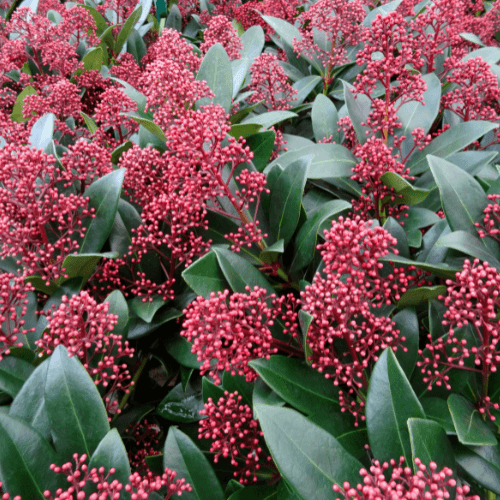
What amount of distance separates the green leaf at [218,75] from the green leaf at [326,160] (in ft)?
1.76

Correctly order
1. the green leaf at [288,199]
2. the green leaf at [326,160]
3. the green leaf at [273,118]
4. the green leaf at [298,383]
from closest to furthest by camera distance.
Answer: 1. the green leaf at [298,383]
2. the green leaf at [288,199]
3. the green leaf at [326,160]
4. the green leaf at [273,118]

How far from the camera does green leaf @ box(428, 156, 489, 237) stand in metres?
1.43

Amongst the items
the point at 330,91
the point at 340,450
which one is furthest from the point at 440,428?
the point at 330,91

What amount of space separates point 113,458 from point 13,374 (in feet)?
1.96

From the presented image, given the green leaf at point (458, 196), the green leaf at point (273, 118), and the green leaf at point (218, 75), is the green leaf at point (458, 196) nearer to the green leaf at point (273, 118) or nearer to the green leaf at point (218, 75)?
the green leaf at point (273, 118)

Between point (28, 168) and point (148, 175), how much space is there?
494 mm

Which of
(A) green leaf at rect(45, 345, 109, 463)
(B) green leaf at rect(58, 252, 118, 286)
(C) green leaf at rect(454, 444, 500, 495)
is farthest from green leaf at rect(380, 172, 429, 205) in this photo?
(A) green leaf at rect(45, 345, 109, 463)

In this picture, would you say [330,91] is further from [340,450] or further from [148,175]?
[340,450]

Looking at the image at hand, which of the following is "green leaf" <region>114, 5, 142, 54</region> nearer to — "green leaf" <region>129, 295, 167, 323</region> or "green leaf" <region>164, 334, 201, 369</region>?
"green leaf" <region>129, 295, 167, 323</region>

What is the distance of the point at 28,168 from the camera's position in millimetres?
1591

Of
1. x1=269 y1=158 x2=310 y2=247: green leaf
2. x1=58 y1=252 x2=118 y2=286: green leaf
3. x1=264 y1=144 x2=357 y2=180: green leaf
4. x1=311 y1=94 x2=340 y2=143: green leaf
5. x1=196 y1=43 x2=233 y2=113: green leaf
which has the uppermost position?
x1=196 y1=43 x2=233 y2=113: green leaf

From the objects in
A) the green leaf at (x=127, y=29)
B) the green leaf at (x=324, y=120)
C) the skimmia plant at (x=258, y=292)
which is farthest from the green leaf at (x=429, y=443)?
the green leaf at (x=127, y=29)

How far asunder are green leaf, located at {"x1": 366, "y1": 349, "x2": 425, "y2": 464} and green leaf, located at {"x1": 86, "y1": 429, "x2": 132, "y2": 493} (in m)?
0.71

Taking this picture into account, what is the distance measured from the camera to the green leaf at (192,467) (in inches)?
51.5
